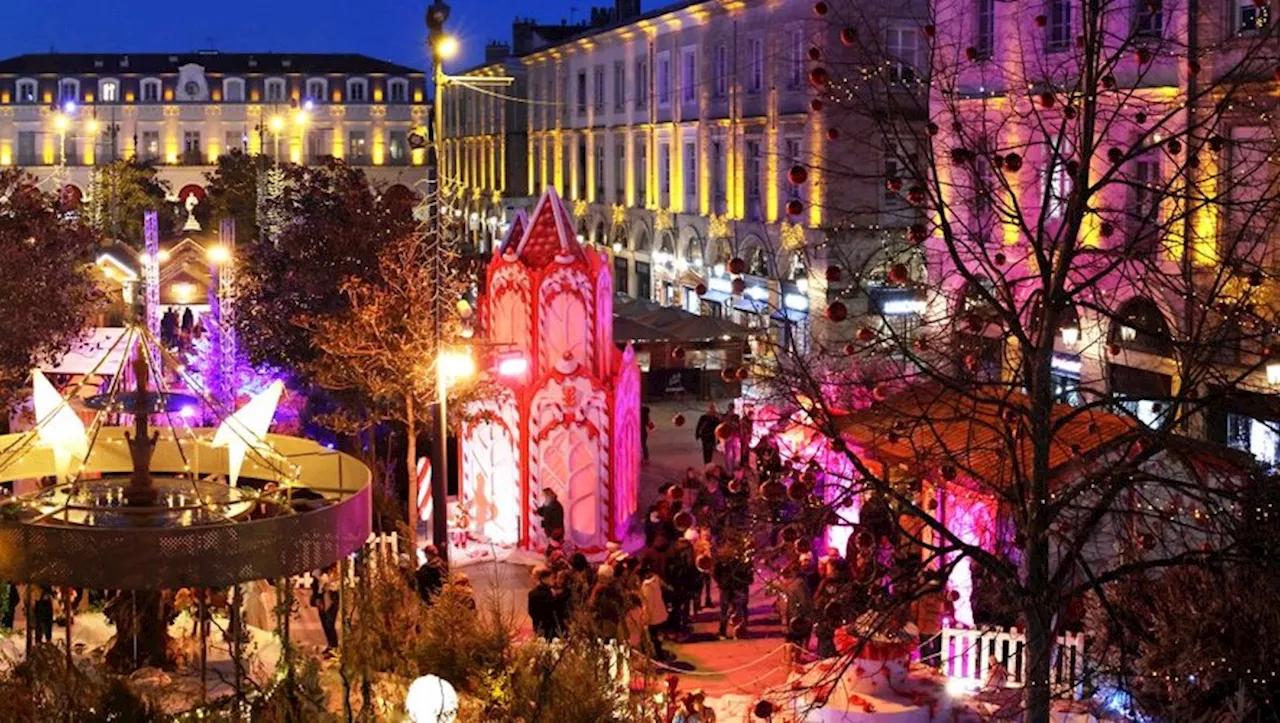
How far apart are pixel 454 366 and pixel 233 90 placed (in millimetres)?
78463

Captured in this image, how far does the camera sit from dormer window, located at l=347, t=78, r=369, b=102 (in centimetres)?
9456

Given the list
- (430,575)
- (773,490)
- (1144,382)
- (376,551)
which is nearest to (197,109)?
(1144,382)

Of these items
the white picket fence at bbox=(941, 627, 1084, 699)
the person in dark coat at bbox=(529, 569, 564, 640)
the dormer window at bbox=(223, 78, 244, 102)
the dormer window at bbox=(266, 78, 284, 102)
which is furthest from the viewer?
the dormer window at bbox=(223, 78, 244, 102)

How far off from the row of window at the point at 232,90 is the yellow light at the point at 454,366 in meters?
74.4

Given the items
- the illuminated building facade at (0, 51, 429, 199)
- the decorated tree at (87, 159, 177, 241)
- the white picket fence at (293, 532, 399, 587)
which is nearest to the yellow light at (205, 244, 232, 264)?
the white picket fence at (293, 532, 399, 587)

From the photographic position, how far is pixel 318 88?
308 feet

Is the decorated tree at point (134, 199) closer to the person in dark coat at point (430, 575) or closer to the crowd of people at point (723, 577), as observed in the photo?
the crowd of people at point (723, 577)

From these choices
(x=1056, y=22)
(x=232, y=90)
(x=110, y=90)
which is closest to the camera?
(x=1056, y=22)

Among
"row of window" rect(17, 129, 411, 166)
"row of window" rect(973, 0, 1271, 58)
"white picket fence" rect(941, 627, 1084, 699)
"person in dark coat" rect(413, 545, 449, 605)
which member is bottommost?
"white picket fence" rect(941, 627, 1084, 699)

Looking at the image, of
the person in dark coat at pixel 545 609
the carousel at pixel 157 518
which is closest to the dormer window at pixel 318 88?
the person in dark coat at pixel 545 609

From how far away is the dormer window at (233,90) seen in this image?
306ft

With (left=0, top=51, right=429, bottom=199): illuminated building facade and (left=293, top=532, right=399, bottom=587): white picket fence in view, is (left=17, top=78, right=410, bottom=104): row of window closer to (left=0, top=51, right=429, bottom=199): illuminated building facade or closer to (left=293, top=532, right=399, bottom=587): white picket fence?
(left=0, top=51, right=429, bottom=199): illuminated building facade

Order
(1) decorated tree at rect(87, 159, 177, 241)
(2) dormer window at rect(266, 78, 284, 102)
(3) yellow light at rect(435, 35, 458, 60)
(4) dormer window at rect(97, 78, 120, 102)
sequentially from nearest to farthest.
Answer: (3) yellow light at rect(435, 35, 458, 60) → (1) decorated tree at rect(87, 159, 177, 241) → (4) dormer window at rect(97, 78, 120, 102) → (2) dormer window at rect(266, 78, 284, 102)

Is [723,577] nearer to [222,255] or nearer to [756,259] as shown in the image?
[222,255]
